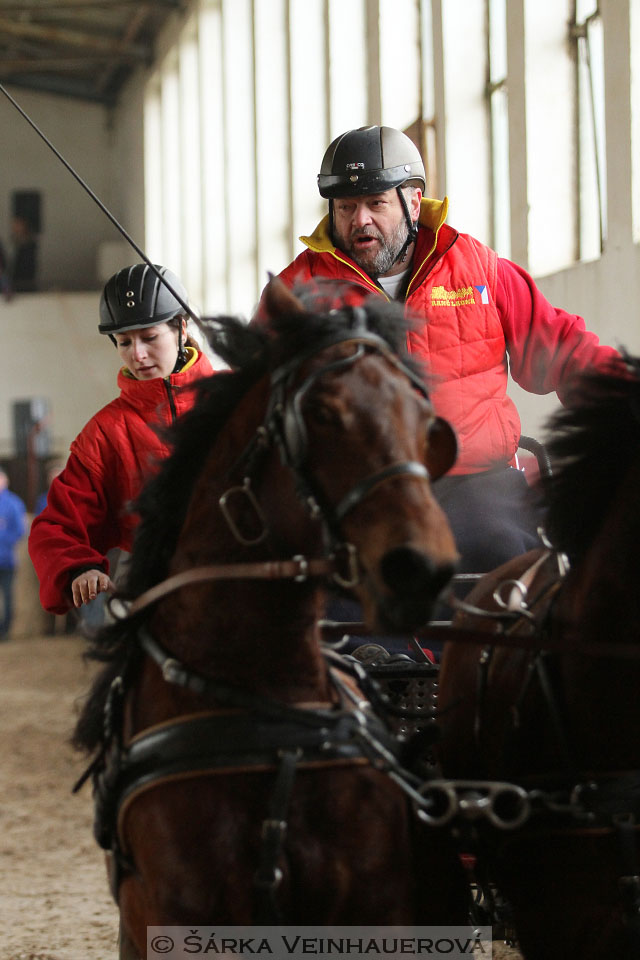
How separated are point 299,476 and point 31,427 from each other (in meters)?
16.1

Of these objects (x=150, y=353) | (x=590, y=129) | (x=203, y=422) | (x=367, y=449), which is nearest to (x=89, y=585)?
(x=203, y=422)

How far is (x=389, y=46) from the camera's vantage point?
8.21m

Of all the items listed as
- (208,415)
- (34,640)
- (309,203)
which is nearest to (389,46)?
(309,203)

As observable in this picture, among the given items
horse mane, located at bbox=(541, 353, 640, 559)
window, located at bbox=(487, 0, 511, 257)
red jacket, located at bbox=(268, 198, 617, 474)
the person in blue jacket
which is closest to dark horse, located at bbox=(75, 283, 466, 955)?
horse mane, located at bbox=(541, 353, 640, 559)

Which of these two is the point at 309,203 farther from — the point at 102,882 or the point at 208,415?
the point at 208,415

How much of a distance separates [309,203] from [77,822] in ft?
20.8

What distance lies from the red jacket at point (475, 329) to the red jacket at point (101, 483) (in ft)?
1.41

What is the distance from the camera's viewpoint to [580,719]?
2.04 m

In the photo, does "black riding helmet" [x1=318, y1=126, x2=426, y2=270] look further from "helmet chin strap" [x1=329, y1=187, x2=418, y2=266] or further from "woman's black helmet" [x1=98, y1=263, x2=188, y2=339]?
"woman's black helmet" [x1=98, y1=263, x2=188, y2=339]

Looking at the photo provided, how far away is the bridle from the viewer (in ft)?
5.63

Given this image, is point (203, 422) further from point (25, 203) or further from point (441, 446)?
point (25, 203)
